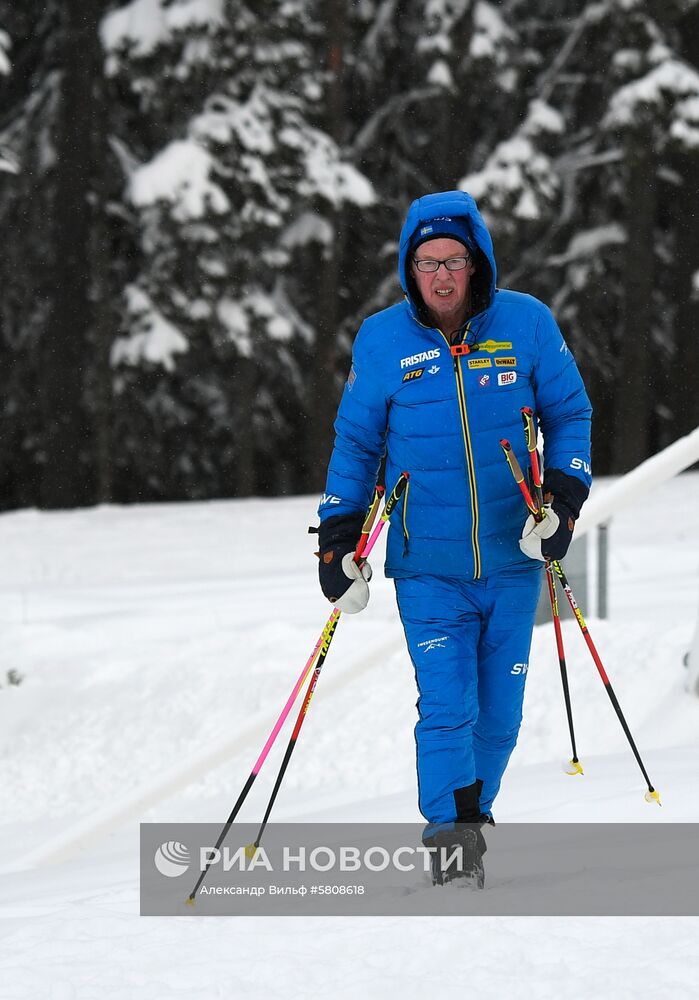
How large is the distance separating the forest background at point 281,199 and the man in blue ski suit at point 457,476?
13.3 metres

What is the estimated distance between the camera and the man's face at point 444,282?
393 cm

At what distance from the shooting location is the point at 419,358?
3.92 m

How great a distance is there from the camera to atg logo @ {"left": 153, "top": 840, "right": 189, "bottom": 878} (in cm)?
403

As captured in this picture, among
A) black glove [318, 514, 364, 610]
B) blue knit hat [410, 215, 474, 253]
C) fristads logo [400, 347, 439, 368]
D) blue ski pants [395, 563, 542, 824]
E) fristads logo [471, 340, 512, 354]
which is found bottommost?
blue ski pants [395, 563, 542, 824]

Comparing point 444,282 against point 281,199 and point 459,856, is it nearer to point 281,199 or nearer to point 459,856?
point 459,856

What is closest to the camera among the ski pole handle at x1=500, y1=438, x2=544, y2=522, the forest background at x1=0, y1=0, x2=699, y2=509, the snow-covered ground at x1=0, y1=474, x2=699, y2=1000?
the snow-covered ground at x1=0, y1=474, x2=699, y2=1000

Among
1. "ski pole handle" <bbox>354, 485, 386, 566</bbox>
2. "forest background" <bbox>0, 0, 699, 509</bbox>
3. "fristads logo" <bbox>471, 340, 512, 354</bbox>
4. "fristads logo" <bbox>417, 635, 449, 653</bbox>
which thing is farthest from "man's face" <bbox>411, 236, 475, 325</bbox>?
"forest background" <bbox>0, 0, 699, 509</bbox>

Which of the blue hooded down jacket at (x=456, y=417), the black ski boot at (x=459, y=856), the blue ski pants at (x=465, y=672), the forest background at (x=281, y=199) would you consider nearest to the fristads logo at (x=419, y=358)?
the blue hooded down jacket at (x=456, y=417)

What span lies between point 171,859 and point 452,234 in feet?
6.65

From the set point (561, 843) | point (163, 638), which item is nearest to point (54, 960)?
point (561, 843)

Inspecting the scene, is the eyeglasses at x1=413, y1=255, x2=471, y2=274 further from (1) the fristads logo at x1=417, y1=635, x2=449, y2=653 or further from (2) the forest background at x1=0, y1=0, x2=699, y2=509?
(2) the forest background at x1=0, y1=0, x2=699, y2=509

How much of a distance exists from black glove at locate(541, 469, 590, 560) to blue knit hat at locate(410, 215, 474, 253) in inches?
28.3

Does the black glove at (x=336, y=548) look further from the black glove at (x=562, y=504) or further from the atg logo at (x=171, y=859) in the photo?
the atg logo at (x=171, y=859)

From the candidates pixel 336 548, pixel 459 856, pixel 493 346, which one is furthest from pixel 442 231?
pixel 459 856
